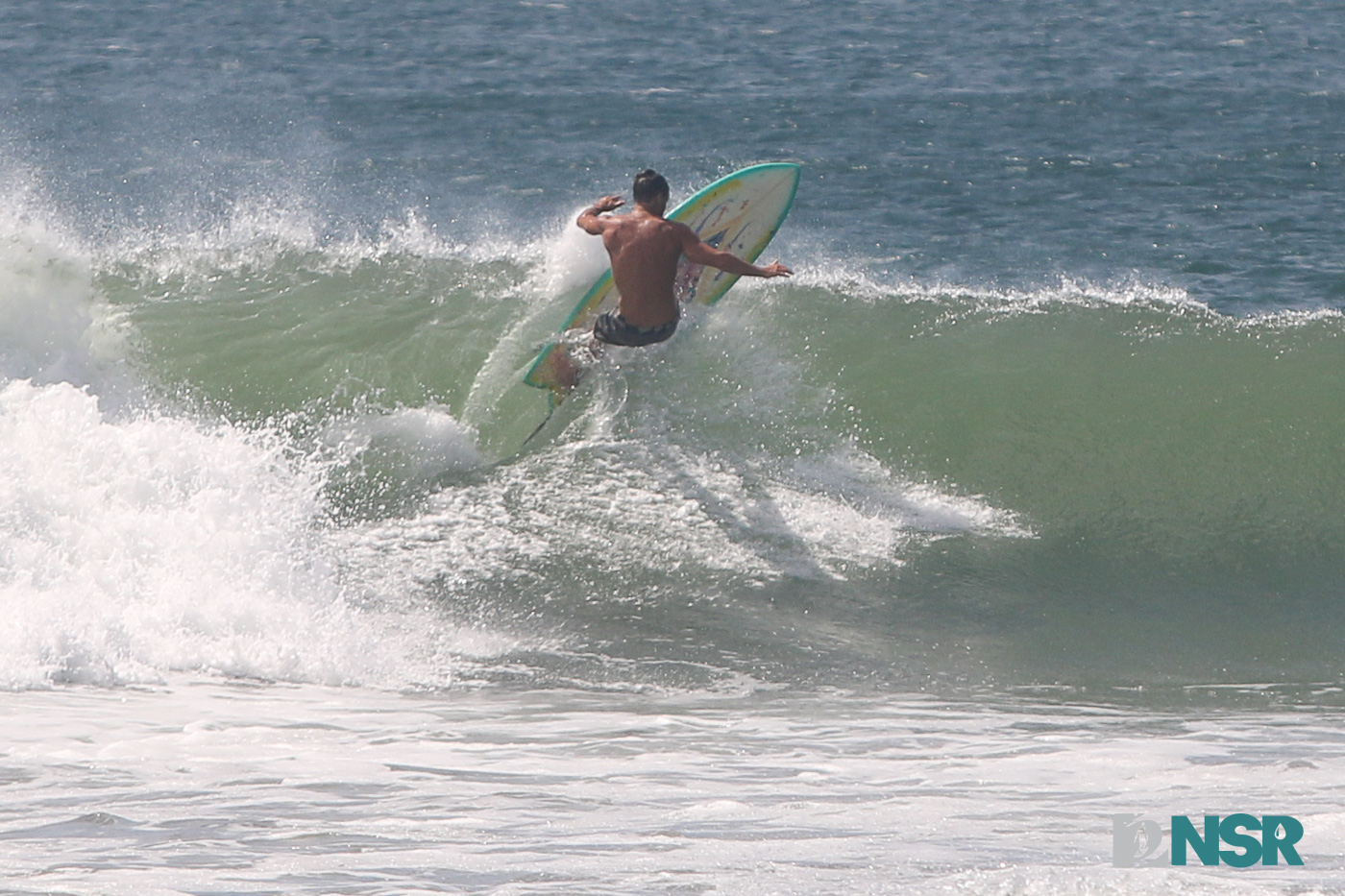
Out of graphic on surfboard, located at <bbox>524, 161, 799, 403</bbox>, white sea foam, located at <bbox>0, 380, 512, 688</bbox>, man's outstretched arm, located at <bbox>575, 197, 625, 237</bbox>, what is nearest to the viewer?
white sea foam, located at <bbox>0, 380, 512, 688</bbox>

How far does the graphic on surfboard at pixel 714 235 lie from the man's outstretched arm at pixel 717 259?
83 centimetres

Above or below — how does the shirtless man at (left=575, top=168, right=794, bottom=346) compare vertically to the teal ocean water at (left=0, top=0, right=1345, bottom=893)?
above

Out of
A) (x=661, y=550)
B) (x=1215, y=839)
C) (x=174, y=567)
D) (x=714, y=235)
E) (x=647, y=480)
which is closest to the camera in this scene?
(x=1215, y=839)

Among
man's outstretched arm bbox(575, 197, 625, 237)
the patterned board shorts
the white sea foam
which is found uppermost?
man's outstretched arm bbox(575, 197, 625, 237)

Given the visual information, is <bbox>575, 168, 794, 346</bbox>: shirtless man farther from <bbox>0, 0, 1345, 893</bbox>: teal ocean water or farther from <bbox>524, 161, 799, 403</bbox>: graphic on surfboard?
<bbox>0, 0, 1345, 893</bbox>: teal ocean water

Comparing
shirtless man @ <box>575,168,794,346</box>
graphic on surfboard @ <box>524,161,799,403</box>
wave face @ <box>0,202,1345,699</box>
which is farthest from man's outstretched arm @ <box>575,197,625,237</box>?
wave face @ <box>0,202,1345,699</box>

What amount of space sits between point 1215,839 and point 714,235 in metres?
5.76

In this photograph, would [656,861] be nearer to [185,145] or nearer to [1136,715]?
[1136,715]

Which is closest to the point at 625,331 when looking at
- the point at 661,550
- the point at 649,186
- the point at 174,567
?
the point at 649,186

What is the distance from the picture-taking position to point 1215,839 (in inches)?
187

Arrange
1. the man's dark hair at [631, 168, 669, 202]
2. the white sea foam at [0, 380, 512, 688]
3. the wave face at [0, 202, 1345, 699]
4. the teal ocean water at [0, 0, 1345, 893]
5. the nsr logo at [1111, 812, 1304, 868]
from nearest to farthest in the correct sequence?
1. the nsr logo at [1111, 812, 1304, 868]
2. the teal ocean water at [0, 0, 1345, 893]
3. the white sea foam at [0, 380, 512, 688]
4. the wave face at [0, 202, 1345, 699]
5. the man's dark hair at [631, 168, 669, 202]

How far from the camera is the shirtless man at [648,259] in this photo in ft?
27.2

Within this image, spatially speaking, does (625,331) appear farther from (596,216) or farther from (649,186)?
(649,186)

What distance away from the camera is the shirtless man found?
8297 mm
